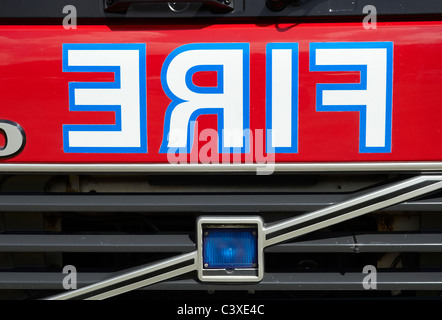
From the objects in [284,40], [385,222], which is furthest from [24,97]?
[385,222]

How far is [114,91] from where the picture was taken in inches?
65.6

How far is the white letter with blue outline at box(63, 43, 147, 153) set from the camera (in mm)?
1658

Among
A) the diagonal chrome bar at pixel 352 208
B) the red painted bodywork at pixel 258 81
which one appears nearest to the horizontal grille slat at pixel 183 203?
the diagonal chrome bar at pixel 352 208

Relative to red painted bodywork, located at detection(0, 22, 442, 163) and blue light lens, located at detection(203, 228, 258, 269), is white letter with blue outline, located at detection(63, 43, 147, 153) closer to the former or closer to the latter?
red painted bodywork, located at detection(0, 22, 442, 163)

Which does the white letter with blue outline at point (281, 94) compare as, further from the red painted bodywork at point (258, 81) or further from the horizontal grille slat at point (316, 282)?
the horizontal grille slat at point (316, 282)

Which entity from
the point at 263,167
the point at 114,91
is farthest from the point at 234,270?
the point at 114,91

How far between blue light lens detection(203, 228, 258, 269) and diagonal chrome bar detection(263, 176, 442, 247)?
64 millimetres

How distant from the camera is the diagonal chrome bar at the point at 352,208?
1.71 meters

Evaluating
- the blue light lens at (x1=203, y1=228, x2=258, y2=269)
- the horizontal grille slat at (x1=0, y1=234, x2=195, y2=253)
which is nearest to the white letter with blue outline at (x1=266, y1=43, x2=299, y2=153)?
the blue light lens at (x1=203, y1=228, x2=258, y2=269)

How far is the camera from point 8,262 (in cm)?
190

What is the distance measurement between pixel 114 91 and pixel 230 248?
0.71 m

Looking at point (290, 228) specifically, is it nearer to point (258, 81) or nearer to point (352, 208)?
point (352, 208)

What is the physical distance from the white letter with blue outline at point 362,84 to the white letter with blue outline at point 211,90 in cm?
26
